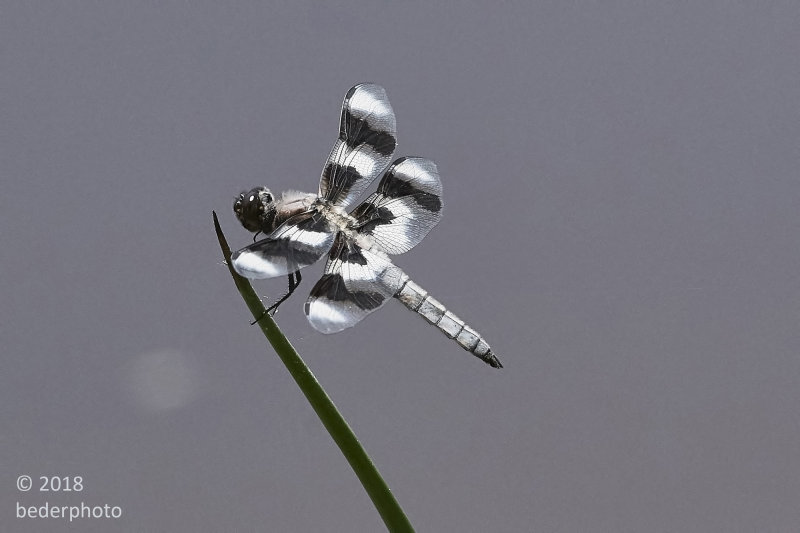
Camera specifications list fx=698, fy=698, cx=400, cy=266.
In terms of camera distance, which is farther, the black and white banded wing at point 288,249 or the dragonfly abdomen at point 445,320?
the dragonfly abdomen at point 445,320

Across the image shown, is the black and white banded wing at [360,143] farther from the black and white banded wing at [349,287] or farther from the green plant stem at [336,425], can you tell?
the green plant stem at [336,425]

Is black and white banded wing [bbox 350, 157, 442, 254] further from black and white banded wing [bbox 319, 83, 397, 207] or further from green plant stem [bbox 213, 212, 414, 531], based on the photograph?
green plant stem [bbox 213, 212, 414, 531]

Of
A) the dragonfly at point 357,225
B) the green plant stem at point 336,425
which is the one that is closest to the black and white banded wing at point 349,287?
the dragonfly at point 357,225

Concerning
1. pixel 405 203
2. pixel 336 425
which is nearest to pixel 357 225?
pixel 405 203

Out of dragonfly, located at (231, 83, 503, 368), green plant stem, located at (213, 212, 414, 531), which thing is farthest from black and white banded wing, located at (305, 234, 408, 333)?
green plant stem, located at (213, 212, 414, 531)

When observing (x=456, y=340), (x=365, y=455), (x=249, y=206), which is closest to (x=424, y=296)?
(x=456, y=340)

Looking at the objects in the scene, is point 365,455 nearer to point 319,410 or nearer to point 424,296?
point 319,410
